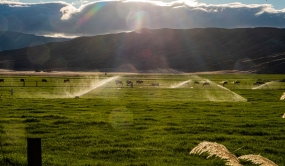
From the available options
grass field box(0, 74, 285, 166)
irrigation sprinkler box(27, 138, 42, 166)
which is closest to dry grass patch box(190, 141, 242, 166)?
irrigation sprinkler box(27, 138, 42, 166)

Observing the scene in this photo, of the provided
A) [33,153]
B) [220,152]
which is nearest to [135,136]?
[33,153]

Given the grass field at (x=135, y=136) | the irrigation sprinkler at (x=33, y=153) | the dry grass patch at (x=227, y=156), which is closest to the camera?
the dry grass patch at (x=227, y=156)

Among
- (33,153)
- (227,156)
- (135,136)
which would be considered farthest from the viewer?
(135,136)

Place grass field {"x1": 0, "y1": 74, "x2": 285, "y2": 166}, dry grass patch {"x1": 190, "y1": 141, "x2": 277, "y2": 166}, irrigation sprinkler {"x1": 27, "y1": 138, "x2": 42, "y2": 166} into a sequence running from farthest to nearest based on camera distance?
grass field {"x1": 0, "y1": 74, "x2": 285, "y2": 166}
irrigation sprinkler {"x1": 27, "y1": 138, "x2": 42, "y2": 166}
dry grass patch {"x1": 190, "y1": 141, "x2": 277, "y2": 166}

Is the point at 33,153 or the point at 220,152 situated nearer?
the point at 220,152

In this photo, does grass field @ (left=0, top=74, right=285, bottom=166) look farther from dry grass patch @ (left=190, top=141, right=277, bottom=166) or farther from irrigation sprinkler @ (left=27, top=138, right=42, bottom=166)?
dry grass patch @ (left=190, top=141, right=277, bottom=166)

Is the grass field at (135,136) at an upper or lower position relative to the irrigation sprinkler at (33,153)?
lower

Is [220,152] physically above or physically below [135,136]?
above

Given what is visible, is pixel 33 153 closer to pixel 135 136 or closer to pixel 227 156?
pixel 227 156

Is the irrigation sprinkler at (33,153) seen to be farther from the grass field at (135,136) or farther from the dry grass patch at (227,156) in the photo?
the grass field at (135,136)

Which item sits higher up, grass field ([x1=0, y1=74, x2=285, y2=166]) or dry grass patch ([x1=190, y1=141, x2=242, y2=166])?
dry grass patch ([x1=190, y1=141, x2=242, y2=166])

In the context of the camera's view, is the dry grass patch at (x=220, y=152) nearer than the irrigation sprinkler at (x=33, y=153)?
Yes

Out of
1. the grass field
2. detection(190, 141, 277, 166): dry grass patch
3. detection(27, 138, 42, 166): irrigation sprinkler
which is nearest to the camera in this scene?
detection(190, 141, 277, 166): dry grass patch

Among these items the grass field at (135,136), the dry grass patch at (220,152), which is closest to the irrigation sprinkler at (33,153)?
the dry grass patch at (220,152)
